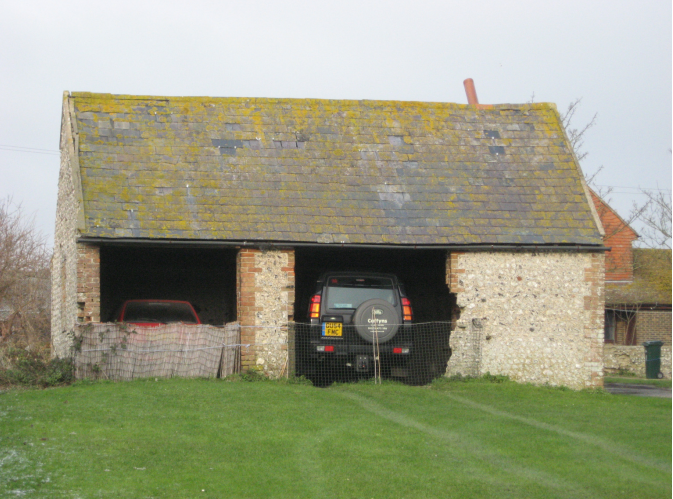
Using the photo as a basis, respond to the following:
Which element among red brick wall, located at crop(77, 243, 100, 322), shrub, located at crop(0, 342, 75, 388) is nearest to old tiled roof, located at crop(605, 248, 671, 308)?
red brick wall, located at crop(77, 243, 100, 322)

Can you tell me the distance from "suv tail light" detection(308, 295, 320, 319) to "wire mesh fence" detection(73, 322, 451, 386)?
0.23m

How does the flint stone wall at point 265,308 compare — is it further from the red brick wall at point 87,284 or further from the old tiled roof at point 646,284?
the old tiled roof at point 646,284

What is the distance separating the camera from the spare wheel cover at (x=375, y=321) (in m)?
15.0

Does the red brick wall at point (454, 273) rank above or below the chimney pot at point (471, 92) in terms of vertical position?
below

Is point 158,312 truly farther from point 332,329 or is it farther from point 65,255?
point 332,329

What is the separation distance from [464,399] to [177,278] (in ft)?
30.4

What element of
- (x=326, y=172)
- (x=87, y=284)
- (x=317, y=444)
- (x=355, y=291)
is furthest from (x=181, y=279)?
(x=317, y=444)

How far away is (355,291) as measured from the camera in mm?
16016

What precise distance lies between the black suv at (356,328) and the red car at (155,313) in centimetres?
241

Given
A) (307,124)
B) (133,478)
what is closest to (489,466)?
(133,478)

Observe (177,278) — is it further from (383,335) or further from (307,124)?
(383,335)

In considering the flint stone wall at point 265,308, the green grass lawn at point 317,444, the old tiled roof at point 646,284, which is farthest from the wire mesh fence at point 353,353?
the old tiled roof at point 646,284

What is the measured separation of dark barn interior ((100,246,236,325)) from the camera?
1955 centimetres

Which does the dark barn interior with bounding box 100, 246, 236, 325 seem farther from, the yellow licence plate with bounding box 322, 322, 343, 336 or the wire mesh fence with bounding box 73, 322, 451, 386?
the yellow licence plate with bounding box 322, 322, 343, 336
